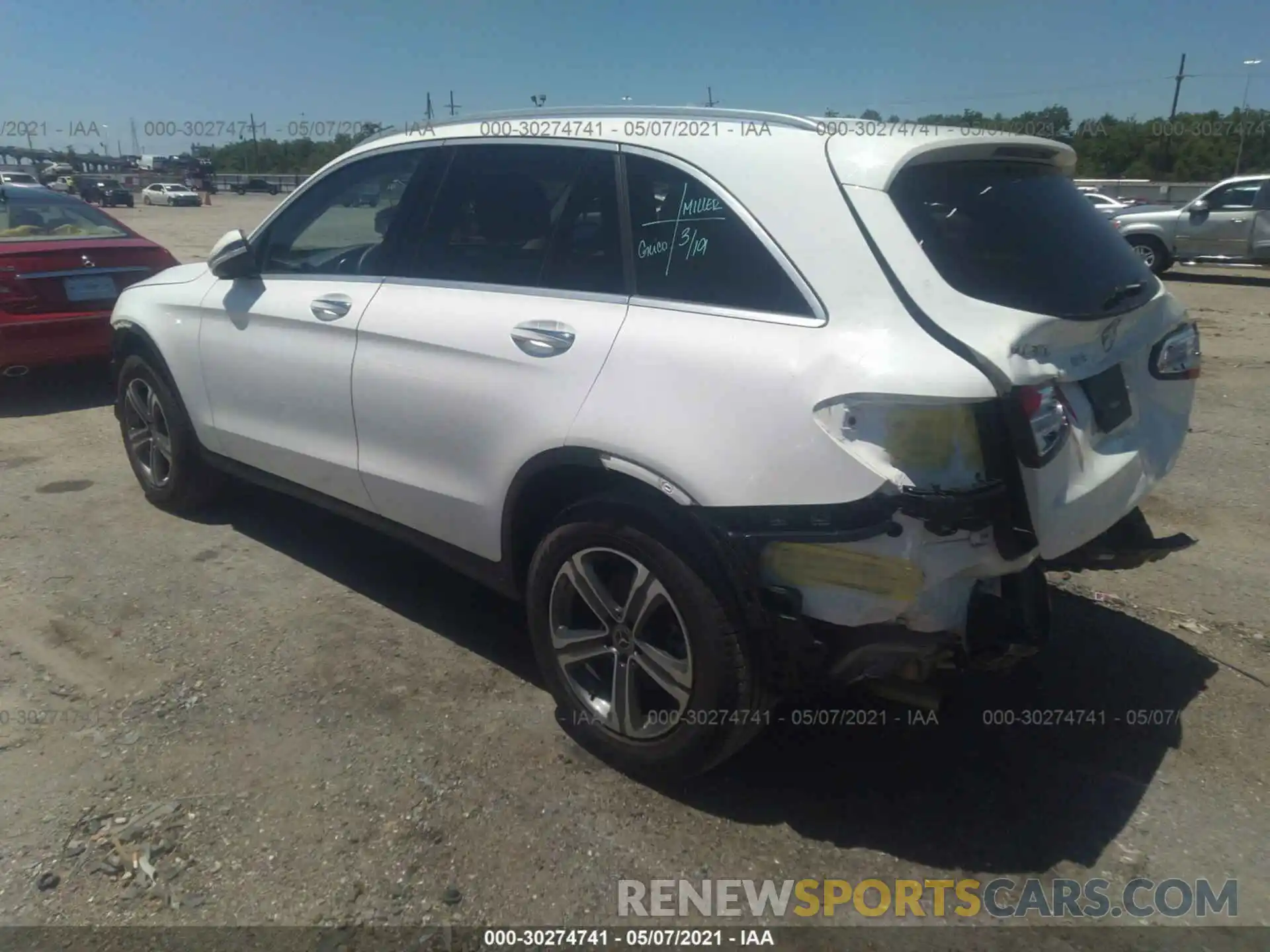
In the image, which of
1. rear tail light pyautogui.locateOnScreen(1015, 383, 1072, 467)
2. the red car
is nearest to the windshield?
the red car

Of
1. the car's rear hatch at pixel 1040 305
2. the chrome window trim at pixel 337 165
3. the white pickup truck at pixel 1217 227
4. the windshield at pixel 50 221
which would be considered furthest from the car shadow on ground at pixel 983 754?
the white pickup truck at pixel 1217 227

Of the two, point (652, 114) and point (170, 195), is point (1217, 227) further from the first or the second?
point (170, 195)

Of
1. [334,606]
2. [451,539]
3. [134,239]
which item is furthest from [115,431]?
[451,539]

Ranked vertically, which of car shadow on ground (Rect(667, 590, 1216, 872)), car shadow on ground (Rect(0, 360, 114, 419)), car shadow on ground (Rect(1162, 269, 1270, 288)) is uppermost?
car shadow on ground (Rect(0, 360, 114, 419))

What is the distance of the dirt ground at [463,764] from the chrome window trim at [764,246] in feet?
4.68

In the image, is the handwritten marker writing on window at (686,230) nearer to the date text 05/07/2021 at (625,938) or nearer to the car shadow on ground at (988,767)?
the car shadow on ground at (988,767)

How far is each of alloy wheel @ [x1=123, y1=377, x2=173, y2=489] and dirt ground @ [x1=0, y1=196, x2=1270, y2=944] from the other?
577 mm

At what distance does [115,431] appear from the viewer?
21.7 feet

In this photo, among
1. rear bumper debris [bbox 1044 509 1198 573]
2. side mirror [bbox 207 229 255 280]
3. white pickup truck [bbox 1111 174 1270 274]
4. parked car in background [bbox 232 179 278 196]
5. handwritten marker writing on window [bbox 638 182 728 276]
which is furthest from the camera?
parked car in background [bbox 232 179 278 196]

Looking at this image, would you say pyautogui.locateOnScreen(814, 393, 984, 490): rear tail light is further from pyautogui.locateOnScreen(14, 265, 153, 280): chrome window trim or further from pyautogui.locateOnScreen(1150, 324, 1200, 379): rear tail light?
pyautogui.locateOnScreen(14, 265, 153, 280): chrome window trim

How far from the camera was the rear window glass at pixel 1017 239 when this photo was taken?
2.48 m

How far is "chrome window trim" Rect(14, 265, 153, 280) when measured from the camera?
662 centimetres

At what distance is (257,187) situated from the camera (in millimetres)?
66562

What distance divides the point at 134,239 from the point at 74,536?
11.8 feet
